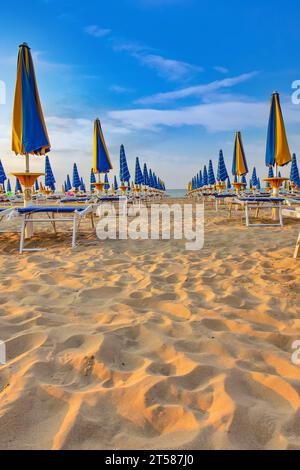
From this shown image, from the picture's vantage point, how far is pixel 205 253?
13.9 ft

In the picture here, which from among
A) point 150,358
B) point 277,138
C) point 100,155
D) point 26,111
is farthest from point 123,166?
point 150,358

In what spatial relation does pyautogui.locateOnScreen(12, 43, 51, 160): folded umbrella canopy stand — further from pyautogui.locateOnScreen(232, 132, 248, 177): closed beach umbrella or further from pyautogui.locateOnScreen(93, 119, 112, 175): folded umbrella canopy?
pyautogui.locateOnScreen(232, 132, 248, 177): closed beach umbrella

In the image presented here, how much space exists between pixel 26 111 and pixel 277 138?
6.51m

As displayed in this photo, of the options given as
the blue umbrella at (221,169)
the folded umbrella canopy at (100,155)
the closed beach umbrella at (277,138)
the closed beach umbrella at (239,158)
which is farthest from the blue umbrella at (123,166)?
the closed beach umbrella at (277,138)

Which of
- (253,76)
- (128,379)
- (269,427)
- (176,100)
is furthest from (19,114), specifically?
(176,100)

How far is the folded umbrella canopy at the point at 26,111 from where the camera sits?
5.32 m

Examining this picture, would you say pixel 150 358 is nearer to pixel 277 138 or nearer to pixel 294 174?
pixel 277 138

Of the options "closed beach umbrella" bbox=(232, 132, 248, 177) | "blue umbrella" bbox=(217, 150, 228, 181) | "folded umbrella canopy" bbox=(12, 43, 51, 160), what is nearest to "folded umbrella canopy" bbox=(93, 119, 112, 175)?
"folded umbrella canopy" bbox=(12, 43, 51, 160)

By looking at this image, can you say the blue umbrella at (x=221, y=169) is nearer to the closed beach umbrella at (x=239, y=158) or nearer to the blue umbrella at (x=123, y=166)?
the closed beach umbrella at (x=239, y=158)

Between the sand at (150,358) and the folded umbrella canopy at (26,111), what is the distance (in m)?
3.06

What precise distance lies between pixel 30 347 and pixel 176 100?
24.5m

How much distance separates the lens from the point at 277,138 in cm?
792

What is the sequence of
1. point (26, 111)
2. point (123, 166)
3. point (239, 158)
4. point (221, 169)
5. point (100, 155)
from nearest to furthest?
point (26, 111) → point (100, 155) → point (239, 158) → point (123, 166) → point (221, 169)

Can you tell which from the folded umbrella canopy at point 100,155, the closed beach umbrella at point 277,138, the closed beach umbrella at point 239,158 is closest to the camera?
the closed beach umbrella at point 277,138
